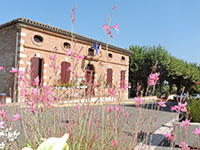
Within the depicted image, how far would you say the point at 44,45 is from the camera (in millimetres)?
12000

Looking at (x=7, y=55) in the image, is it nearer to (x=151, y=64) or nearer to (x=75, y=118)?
(x=75, y=118)

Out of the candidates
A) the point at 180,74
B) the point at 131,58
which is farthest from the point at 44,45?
the point at 180,74

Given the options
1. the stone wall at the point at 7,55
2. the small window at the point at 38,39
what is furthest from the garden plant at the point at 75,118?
the small window at the point at 38,39

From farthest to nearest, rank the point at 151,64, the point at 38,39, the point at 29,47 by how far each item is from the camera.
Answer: the point at 151,64 < the point at 38,39 < the point at 29,47

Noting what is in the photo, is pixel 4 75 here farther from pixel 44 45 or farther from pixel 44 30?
pixel 44 30

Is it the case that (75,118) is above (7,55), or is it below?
below

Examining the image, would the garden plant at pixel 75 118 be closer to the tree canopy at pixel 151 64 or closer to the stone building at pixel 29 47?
the stone building at pixel 29 47

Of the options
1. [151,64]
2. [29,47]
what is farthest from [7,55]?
[151,64]

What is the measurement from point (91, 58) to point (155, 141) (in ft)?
39.3

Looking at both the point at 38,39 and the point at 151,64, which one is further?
the point at 151,64

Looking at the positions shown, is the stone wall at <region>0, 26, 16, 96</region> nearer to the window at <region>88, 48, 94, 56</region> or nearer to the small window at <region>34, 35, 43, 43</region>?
the small window at <region>34, 35, 43, 43</region>

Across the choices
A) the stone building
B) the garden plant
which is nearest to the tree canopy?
the stone building

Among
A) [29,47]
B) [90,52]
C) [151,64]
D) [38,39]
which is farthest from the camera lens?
[151,64]

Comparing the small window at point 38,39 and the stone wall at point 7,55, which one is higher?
the small window at point 38,39
